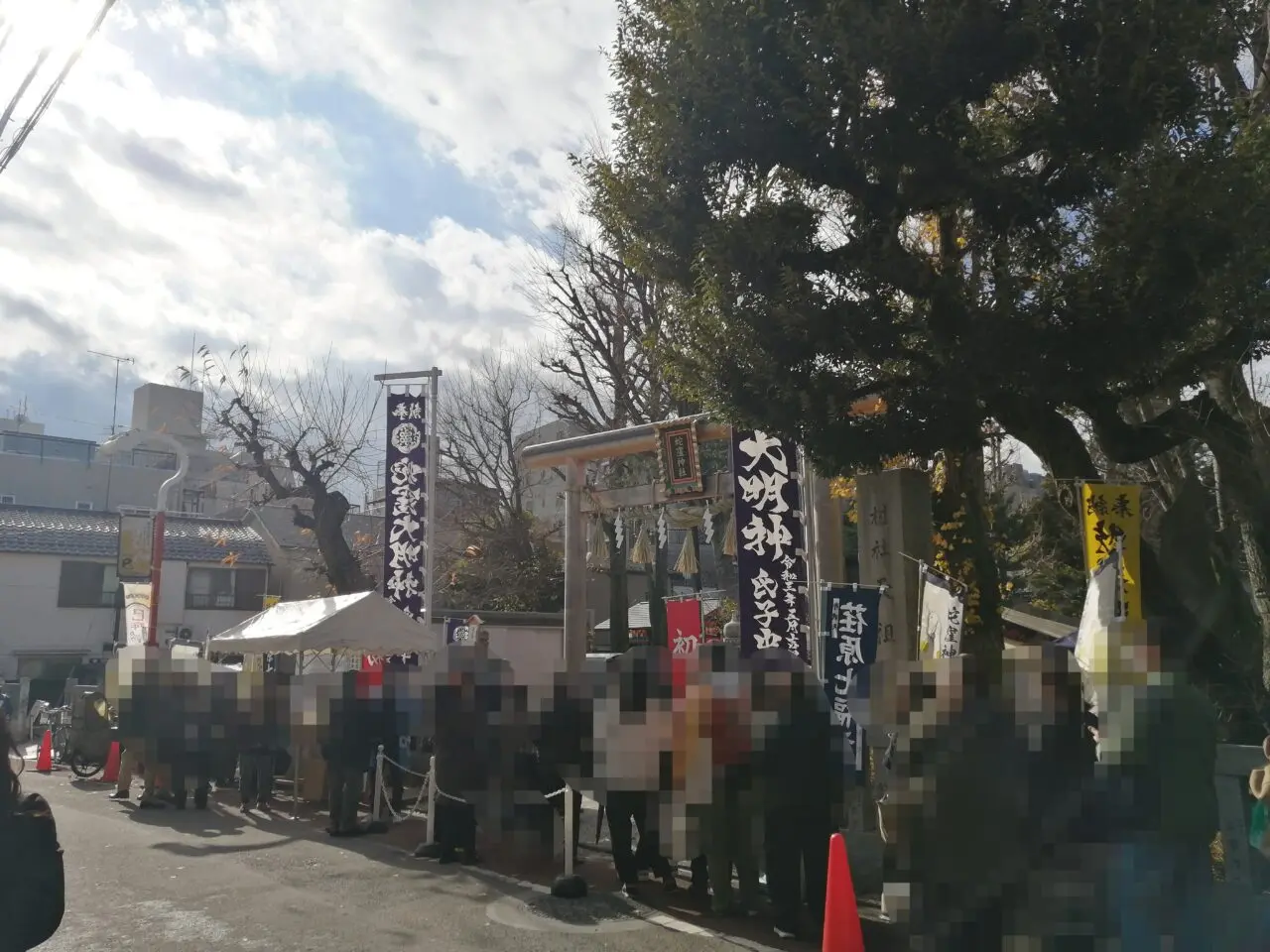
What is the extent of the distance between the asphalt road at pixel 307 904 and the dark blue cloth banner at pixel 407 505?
5.46m

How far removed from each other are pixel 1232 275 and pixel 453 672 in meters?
7.01

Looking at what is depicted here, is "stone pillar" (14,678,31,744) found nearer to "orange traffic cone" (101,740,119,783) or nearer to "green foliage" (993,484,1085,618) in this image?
"orange traffic cone" (101,740,119,783)

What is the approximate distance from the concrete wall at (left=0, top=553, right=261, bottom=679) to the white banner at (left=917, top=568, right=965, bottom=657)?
26.1 m

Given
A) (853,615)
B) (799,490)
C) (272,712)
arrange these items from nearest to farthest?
(853,615), (799,490), (272,712)

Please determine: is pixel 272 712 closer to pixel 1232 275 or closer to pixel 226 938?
pixel 226 938

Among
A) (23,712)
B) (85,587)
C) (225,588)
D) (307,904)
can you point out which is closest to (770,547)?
(307,904)

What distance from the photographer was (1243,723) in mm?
8852

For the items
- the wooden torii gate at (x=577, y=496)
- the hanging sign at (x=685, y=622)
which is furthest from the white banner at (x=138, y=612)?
the hanging sign at (x=685, y=622)

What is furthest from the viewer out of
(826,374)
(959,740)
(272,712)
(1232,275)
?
(272,712)

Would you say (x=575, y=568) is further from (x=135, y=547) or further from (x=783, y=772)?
(x=135, y=547)

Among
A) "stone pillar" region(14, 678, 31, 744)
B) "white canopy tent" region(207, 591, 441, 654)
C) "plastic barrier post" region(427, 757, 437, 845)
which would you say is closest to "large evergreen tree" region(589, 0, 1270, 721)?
"plastic barrier post" region(427, 757, 437, 845)

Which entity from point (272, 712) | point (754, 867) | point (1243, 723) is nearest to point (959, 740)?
point (754, 867)

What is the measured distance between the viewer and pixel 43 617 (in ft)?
97.1

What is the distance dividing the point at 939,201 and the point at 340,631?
8530mm
